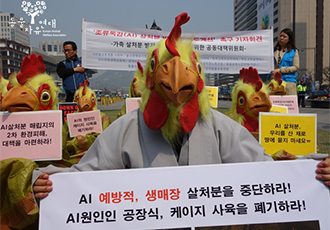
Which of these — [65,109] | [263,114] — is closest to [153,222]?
[263,114]

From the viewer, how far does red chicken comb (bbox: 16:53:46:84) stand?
3.12 metres

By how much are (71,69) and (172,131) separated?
4.23 metres

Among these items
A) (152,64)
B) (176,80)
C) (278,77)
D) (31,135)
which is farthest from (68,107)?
(176,80)

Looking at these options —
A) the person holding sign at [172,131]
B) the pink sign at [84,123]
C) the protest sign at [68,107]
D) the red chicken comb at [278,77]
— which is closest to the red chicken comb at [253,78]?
the red chicken comb at [278,77]

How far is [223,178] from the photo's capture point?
1701mm

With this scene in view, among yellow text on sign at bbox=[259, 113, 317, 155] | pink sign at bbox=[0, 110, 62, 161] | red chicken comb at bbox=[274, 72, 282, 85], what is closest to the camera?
pink sign at bbox=[0, 110, 62, 161]

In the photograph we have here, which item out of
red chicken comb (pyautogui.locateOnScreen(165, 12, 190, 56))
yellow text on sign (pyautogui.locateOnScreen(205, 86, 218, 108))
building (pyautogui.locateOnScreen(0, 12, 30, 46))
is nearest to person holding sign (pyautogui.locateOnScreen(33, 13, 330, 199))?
red chicken comb (pyautogui.locateOnScreen(165, 12, 190, 56))

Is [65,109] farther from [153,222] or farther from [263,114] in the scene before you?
[153,222]

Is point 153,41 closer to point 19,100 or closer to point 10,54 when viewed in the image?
point 19,100

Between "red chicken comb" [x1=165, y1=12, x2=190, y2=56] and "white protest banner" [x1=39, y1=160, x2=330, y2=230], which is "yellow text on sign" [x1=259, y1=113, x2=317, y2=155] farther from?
"red chicken comb" [x1=165, y1=12, x2=190, y2=56]

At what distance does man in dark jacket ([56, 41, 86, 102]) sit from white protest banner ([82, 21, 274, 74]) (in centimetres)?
51

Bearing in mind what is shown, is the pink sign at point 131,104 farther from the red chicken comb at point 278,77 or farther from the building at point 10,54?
the building at point 10,54

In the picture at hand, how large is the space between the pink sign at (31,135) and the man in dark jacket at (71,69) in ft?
9.25

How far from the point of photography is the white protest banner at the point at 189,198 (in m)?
1.62
